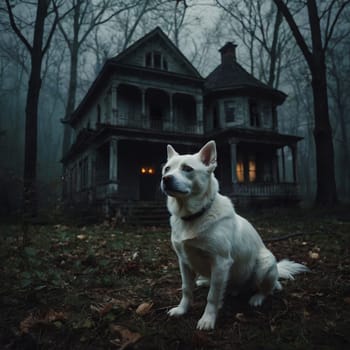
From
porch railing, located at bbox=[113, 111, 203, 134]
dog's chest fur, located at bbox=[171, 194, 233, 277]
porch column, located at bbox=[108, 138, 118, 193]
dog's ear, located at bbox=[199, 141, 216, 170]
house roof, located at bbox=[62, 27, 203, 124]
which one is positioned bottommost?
dog's chest fur, located at bbox=[171, 194, 233, 277]

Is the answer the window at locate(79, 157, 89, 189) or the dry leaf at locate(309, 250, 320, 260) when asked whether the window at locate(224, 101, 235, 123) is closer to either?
the window at locate(79, 157, 89, 189)

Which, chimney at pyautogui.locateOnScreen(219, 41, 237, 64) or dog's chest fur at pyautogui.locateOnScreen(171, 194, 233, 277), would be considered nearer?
dog's chest fur at pyautogui.locateOnScreen(171, 194, 233, 277)

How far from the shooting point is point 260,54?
85.5 feet

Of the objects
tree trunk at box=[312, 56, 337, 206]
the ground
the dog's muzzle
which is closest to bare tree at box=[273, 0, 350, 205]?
tree trunk at box=[312, 56, 337, 206]

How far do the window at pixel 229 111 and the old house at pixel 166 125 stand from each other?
8 cm

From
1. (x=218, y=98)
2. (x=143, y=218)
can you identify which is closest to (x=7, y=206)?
(x=143, y=218)

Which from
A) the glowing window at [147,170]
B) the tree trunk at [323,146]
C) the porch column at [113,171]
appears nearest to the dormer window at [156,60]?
the porch column at [113,171]

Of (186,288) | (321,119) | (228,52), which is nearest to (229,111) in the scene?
(228,52)

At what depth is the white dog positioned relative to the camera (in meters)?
2.13

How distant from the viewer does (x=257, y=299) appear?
2.53m

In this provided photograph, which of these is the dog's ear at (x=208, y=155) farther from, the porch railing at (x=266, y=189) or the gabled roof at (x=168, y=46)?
the gabled roof at (x=168, y=46)

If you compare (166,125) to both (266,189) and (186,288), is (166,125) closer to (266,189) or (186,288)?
(266,189)

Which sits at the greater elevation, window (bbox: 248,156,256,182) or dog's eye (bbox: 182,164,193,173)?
window (bbox: 248,156,256,182)

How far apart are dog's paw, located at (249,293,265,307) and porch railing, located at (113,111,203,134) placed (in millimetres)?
14480
